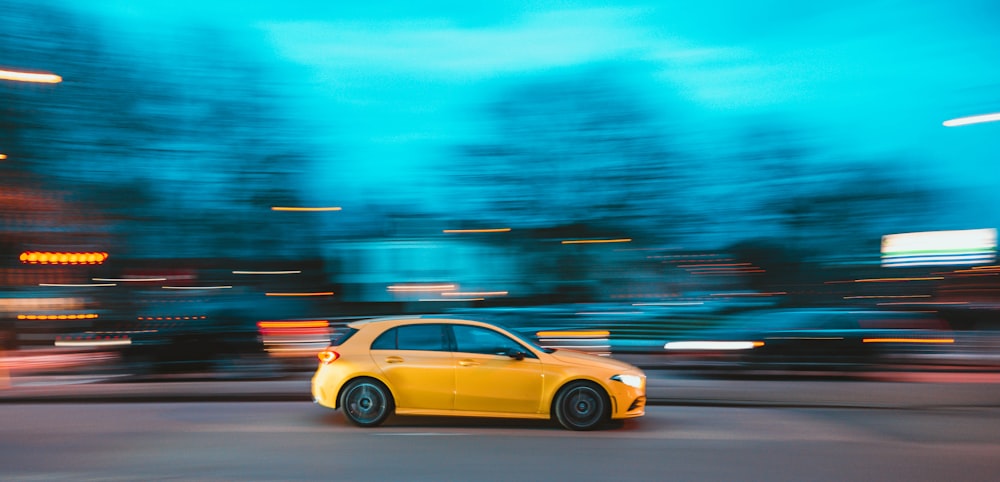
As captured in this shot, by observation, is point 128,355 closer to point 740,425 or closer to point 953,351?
point 740,425

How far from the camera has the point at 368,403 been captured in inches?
356

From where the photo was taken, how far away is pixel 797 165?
2277cm

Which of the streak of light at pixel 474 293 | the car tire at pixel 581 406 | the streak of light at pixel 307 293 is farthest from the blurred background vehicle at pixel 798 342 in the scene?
the streak of light at pixel 307 293

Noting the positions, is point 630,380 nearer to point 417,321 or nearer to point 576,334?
point 417,321

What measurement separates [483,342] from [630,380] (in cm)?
170

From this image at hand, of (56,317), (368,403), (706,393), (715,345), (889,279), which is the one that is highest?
(889,279)

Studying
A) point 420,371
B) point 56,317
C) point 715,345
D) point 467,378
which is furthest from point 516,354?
point 56,317

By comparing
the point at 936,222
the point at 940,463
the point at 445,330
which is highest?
the point at 936,222

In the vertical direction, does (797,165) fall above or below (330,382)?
above

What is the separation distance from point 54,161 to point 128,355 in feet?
16.3

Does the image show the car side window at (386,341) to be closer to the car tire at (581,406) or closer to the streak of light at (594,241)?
the car tire at (581,406)

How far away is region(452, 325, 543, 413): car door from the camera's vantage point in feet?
29.0

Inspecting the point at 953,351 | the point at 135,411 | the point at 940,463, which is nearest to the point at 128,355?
the point at 135,411

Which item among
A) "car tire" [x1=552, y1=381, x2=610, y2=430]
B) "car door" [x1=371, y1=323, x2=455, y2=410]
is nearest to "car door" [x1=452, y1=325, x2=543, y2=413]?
"car door" [x1=371, y1=323, x2=455, y2=410]
